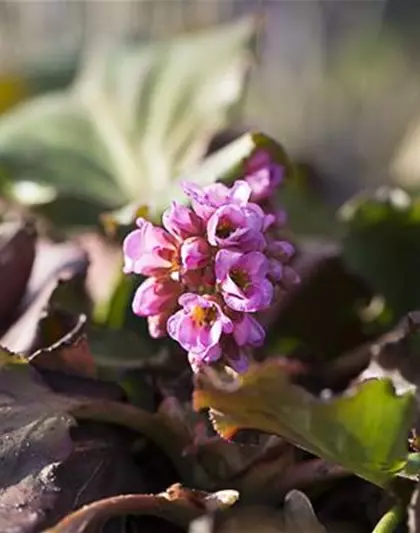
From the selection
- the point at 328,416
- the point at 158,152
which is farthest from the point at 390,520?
the point at 158,152

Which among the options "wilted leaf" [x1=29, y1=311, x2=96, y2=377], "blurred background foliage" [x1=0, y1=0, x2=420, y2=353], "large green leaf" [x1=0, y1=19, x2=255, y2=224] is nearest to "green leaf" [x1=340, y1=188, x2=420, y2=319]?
"blurred background foliage" [x1=0, y1=0, x2=420, y2=353]

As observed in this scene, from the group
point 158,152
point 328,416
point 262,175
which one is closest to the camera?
point 328,416

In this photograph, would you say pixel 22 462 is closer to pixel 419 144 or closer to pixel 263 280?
pixel 263 280

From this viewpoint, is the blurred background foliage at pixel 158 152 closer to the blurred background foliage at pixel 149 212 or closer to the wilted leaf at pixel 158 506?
the blurred background foliage at pixel 149 212

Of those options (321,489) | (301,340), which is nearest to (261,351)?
(301,340)

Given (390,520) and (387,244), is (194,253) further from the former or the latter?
(387,244)

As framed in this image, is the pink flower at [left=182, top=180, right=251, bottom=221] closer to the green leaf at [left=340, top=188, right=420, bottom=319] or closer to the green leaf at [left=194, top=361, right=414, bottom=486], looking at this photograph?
the green leaf at [left=194, top=361, right=414, bottom=486]
